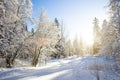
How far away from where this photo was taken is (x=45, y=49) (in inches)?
1179

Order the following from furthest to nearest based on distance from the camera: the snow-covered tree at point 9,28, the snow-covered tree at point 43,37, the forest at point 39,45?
the snow-covered tree at point 43,37
the snow-covered tree at point 9,28
the forest at point 39,45

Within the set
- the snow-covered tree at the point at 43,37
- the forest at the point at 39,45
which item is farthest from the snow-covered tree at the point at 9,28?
the snow-covered tree at the point at 43,37

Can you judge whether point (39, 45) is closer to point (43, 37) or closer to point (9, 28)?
point (43, 37)

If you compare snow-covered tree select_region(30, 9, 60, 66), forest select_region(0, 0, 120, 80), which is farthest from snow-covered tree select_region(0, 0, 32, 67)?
snow-covered tree select_region(30, 9, 60, 66)

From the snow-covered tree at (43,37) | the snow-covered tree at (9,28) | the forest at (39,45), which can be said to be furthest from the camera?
the snow-covered tree at (43,37)

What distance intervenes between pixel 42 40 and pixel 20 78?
54.2 feet

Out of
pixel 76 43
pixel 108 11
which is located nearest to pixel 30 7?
pixel 108 11

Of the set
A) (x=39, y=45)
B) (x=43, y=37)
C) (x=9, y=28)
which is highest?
(x=9, y=28)

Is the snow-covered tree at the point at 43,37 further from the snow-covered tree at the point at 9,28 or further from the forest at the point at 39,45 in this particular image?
the snow-covered tree at the point at 9,28

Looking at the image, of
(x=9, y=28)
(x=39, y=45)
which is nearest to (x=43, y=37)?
(x=39, y=45)

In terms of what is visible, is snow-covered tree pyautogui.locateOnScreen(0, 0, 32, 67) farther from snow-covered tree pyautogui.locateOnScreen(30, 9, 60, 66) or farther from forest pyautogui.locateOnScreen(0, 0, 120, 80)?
snow-covered tree pyautogui.locateOnScreen(30, 9, 60, 66)

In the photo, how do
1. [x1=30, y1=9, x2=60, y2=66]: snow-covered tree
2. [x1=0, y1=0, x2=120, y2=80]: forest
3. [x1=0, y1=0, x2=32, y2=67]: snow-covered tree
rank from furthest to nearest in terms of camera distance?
[x1=30, y1=9, x2=60, y2=66]: snow-covered tree < [x1=0, y1=0, x2=32, y2=67]: snow-covered tree < [x1=0, y1=0, x2=120, y2=80]: forest

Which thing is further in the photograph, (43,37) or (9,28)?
(43,37)

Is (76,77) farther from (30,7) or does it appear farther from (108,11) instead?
(30,7)
